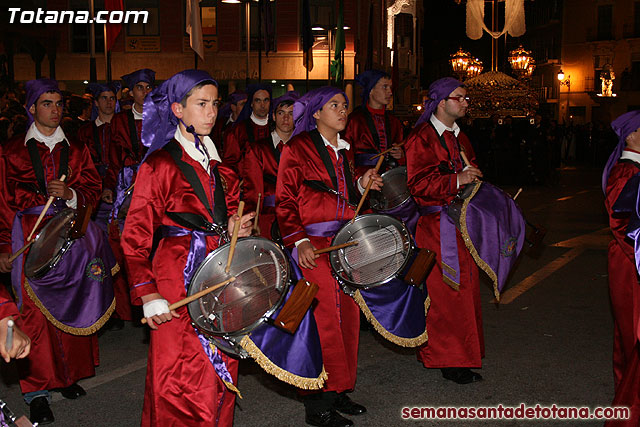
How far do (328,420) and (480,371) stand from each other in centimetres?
159

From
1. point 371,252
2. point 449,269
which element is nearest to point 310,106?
point 371,252

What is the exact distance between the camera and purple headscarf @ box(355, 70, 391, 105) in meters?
7.85

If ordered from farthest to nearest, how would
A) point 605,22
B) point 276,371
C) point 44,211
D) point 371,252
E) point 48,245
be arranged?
point 605,22
point 48,245
point 371,252
point 44,211
point 276,371

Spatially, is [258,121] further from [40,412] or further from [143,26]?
[143,26]

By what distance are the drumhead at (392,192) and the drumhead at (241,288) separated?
9.73ft

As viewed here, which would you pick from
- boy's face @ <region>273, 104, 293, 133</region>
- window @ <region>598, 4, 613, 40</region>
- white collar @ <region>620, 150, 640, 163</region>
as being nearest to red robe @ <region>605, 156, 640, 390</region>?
white collar @ <region>620, 150, 640, 163</region>

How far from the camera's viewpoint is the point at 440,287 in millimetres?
5820

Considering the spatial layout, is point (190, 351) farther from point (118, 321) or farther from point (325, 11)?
point (325, 11)

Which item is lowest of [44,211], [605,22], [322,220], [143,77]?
[322,220]

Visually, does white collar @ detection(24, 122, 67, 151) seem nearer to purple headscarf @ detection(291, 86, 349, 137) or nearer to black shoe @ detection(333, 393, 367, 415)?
purple headscarf @ detection(291, 86, 349, 137)

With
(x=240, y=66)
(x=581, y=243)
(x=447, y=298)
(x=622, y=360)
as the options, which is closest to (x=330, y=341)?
(x=447, y=298)

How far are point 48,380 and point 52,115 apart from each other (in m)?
1.82

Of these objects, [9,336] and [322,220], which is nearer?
[9,336]

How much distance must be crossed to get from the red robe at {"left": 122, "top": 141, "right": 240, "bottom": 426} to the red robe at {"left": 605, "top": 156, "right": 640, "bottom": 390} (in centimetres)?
241
